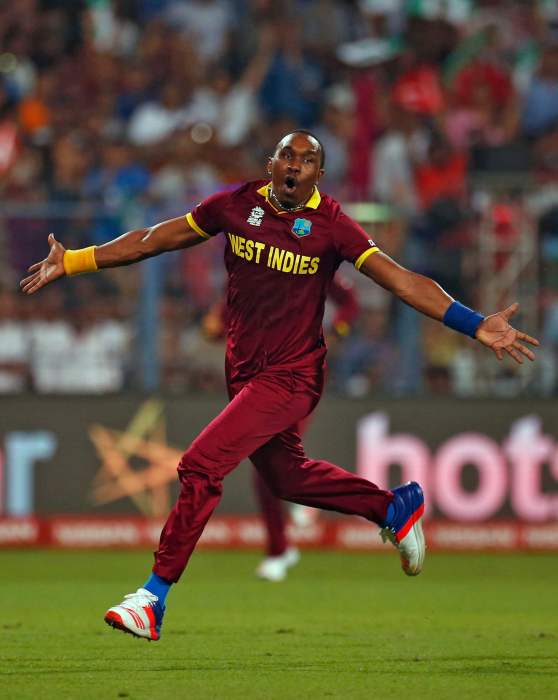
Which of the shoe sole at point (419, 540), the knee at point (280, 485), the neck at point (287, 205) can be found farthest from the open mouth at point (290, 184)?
the shoe sole at point (419, 540)

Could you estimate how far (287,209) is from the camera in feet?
25.1

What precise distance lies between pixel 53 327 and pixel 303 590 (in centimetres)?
414

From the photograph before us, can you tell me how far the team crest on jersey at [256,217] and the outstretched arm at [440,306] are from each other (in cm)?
58

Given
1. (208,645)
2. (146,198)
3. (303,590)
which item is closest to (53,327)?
(146,198)

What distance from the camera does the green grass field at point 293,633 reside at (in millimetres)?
6504

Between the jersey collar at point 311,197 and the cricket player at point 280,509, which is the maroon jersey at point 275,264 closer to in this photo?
the jersey collar at point 311,197

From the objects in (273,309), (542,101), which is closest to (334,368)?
(542,101)

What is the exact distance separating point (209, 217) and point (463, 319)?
1.44 meters

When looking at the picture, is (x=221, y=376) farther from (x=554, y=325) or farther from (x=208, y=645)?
(x=208, y=645)

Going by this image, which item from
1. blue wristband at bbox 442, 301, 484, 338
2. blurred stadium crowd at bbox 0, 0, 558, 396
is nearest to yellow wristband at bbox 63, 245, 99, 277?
blue wristband at bbox 442, 301, 484, 338

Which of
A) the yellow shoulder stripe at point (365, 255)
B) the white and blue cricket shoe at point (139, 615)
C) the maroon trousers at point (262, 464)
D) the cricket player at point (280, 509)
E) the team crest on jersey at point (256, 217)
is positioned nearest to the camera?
the white and blue cricket shoe at point (139, 615)

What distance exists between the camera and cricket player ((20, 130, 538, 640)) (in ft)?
24.2

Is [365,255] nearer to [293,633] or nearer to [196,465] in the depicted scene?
[196,465]

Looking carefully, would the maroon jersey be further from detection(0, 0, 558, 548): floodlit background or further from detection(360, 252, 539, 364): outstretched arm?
detection(0, 0, 558, 548): floodlit background
